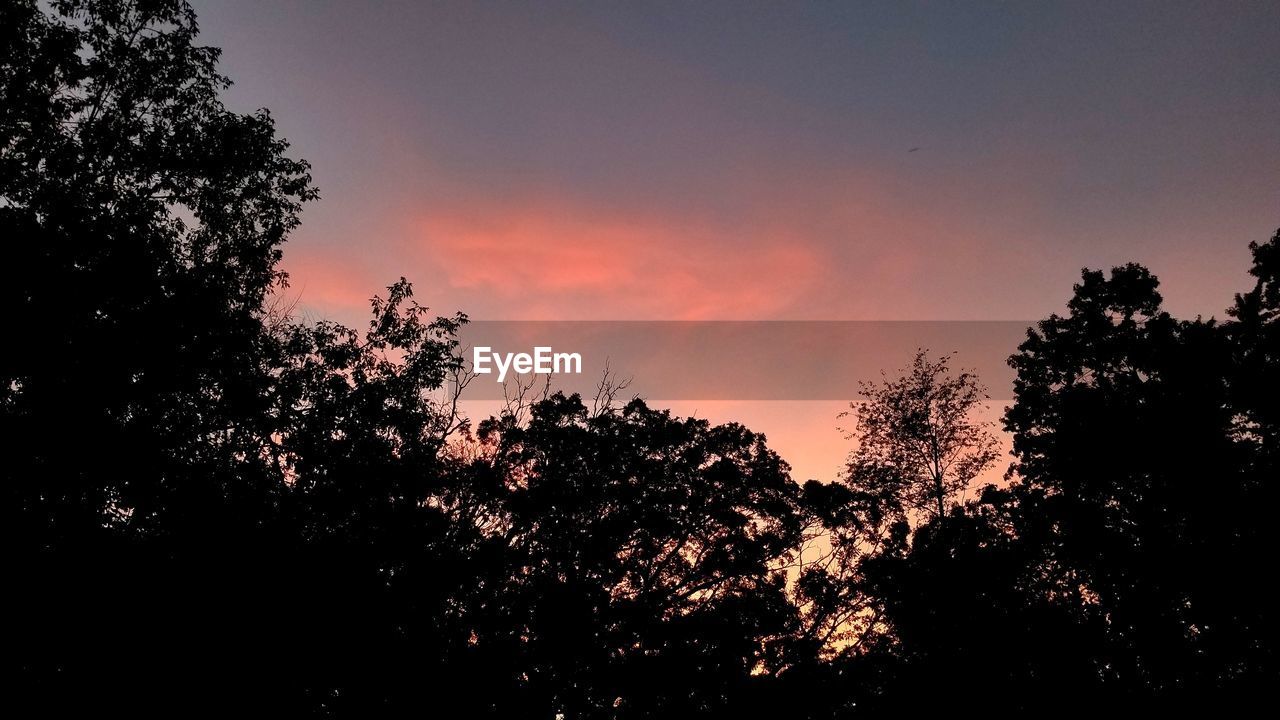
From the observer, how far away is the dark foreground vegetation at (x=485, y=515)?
906 centimetres

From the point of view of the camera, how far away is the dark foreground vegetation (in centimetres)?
906

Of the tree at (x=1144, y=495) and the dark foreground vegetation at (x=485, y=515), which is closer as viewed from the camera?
the dark foreground vegetation at (x=485, y=515)

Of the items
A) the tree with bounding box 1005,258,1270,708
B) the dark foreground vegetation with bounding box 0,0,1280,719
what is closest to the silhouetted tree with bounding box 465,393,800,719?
the dark foreground vegetation with bounding box 0,0,1280,719

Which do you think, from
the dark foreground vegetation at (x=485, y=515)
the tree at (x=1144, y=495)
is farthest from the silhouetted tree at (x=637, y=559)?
the tree at (x=1144, y=495)

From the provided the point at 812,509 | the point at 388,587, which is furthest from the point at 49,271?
the point at 812,509

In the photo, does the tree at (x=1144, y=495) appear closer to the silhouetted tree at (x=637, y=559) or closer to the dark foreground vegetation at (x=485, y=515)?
the dark foreground vegetation at (x=485, y=515)

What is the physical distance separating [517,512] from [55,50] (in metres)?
13.3

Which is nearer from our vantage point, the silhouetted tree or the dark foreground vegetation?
the dark foreground vegetation

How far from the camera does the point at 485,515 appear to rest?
17062 mm

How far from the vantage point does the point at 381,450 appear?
514 inches

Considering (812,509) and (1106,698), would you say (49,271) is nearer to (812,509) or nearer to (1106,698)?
(812,509)

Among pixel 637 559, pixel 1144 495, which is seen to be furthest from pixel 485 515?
pixel 1144 495

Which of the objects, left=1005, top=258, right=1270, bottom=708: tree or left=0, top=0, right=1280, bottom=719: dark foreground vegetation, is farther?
left=1005, top=258, right=1270, bottom=708: tree

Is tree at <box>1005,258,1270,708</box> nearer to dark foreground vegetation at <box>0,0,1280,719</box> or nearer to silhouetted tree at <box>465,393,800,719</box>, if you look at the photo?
dark foreground vegetation at <box>0,0,1280,719</box>
